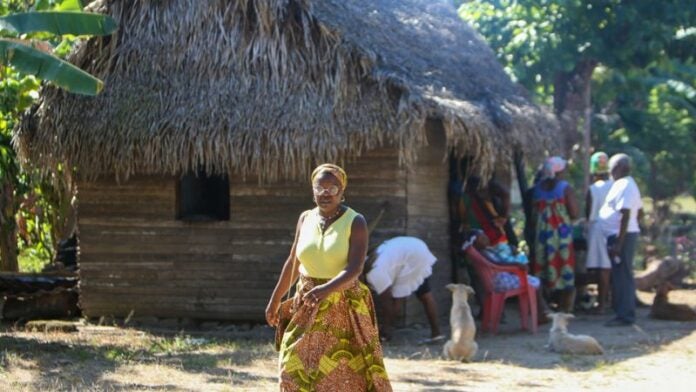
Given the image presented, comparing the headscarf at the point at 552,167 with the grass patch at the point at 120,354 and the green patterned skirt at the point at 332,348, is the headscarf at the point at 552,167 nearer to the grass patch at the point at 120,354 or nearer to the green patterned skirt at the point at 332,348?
the grass patch at the point at 120,354

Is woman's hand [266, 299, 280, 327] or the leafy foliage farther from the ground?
the leafy foliage

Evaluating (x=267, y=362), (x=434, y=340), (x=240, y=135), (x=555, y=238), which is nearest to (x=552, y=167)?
(x=555, y=238)

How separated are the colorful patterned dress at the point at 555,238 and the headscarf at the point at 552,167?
0.42 feet

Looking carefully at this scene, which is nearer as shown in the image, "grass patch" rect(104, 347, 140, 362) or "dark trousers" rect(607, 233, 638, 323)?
"grass patch" rect(104, 347, 140, 362)

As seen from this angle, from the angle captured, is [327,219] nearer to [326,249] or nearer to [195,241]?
[326,249]

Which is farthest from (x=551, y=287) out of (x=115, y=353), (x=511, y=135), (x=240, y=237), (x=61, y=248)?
(x=61, y=248)

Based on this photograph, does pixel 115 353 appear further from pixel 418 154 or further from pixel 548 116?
pixel 548 116

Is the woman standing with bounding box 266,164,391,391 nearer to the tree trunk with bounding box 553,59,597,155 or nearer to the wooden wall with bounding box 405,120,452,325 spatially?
the wooden wall with bounding box 405,120,452,325

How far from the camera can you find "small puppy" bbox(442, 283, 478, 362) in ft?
30.5

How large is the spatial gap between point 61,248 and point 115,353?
5.26 meters

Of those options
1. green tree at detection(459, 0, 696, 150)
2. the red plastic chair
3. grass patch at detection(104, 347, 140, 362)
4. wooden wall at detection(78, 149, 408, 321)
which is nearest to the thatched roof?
wooden wall at detection(78, 149, 408, 321)

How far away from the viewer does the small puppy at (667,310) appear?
11.9 meters

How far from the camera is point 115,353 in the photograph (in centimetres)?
968

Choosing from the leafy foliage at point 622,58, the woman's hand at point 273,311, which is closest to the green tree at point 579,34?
the leafy foliage at point 622,58
